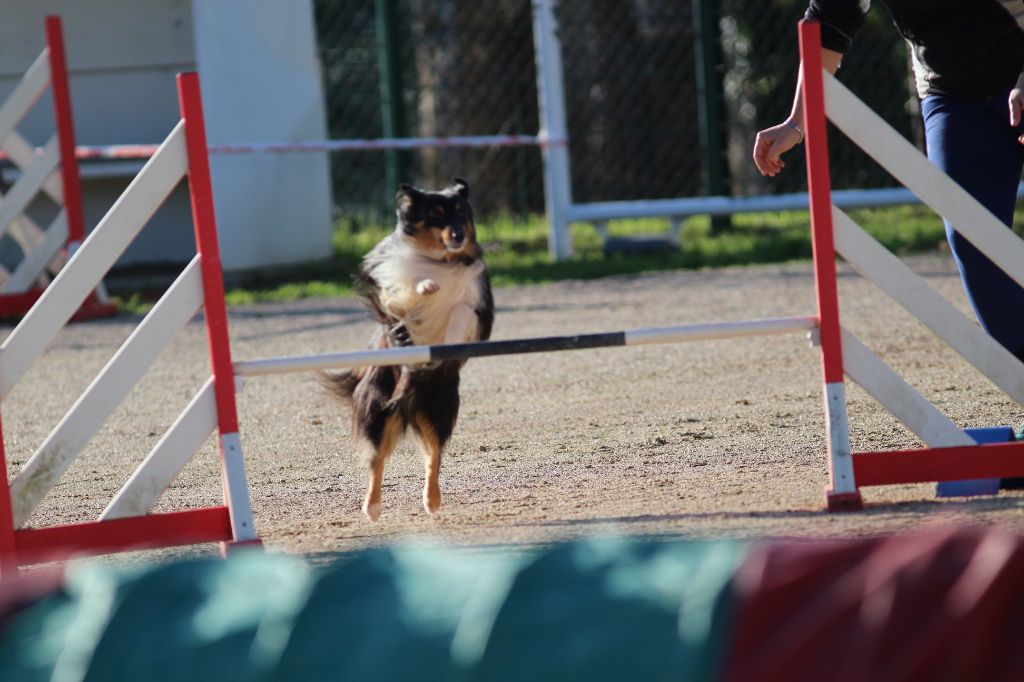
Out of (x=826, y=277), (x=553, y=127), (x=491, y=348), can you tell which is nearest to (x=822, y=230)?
(x=826, y=277)

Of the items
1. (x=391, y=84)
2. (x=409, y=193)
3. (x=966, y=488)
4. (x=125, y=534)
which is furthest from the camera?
(x=391, y=84)

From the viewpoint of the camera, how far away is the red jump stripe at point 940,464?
394 cm

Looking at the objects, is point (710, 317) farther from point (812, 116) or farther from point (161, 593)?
point (161, 593)

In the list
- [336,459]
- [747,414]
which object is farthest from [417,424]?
[747,414]

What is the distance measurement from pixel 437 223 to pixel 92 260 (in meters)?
1.22

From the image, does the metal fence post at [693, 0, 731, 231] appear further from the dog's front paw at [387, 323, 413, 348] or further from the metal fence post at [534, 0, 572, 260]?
the dog's front paw at [387, 323, 413, 348]

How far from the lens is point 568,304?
9.27 meters

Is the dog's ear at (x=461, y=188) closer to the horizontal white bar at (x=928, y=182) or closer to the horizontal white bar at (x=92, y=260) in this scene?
the horizontal white bar at (x=92, y=260)

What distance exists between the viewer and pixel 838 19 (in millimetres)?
4207

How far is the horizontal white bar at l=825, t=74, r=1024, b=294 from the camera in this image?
396 cm

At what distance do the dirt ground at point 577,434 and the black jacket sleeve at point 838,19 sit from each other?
4.31 feet

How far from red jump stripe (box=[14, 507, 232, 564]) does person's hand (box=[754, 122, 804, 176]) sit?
183cm

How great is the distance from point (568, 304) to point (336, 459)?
13.0 ft

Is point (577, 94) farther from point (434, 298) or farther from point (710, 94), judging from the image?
point (434, 298)
